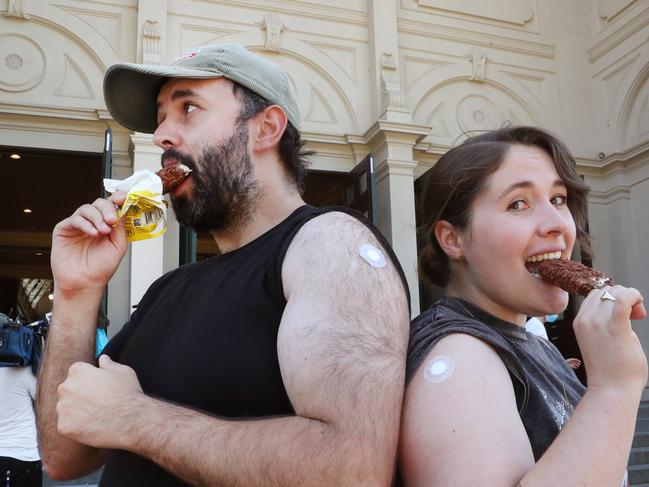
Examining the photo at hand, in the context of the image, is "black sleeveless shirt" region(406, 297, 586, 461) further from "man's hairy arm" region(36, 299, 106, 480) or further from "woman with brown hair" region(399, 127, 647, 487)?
"man's hairy arm" region(36, 299, 106, 480)

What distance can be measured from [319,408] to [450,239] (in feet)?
2.24

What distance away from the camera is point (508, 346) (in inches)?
53.1

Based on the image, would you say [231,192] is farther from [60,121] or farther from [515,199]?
[60,121]

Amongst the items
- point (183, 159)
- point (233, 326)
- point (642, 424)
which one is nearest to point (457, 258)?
point (233, 326)

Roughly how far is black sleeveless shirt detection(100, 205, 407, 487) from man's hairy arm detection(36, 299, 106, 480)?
249 millimetres

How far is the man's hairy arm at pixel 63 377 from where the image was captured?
1.71 metres

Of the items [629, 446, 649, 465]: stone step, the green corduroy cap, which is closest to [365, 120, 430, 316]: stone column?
[629, 446, 649, 465]: stone step

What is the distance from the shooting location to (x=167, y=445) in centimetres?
118

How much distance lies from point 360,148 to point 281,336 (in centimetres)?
901

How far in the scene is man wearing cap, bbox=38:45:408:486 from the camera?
1.13 meters

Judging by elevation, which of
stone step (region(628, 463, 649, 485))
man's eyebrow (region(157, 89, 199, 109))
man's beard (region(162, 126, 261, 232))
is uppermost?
man's eyebrow (region(157, 89, 199, 109))

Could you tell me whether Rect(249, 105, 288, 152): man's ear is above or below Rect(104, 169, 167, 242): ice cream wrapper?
above

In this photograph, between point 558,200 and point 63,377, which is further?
point 63,377

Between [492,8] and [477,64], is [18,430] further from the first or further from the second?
[492,8]
